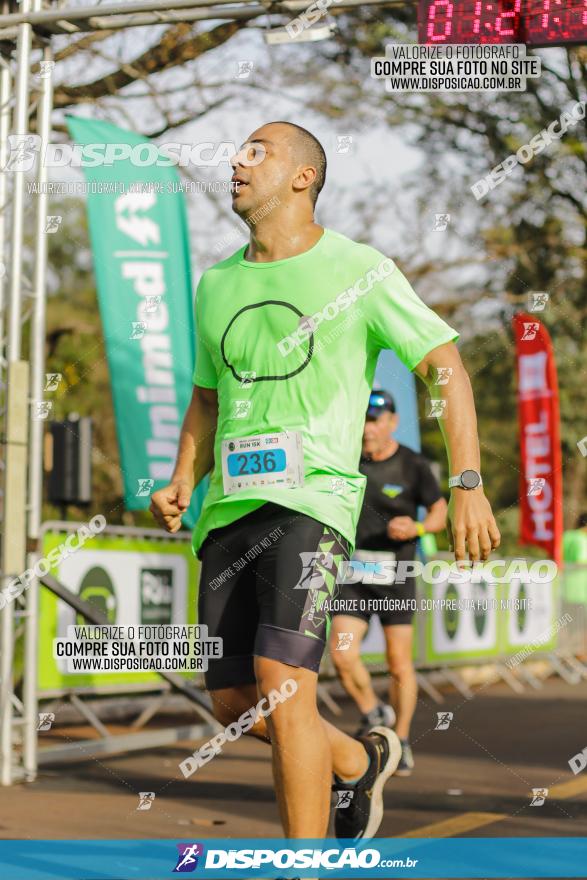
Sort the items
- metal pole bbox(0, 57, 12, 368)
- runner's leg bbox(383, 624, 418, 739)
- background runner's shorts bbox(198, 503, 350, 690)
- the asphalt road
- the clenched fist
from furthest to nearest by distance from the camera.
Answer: runner's leg bbox(383, 624, 418, 739)
metal pole bbox(0, 57, 12, 368)
the asphalt road
the clenched fist
background runner's shorts bbox(198, 503, 350, 690)

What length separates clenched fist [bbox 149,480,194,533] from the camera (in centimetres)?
388

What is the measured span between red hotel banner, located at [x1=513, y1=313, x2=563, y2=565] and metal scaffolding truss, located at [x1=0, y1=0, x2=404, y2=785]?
635 cm

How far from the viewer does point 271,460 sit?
11.8 feet

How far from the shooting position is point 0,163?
22.8ft

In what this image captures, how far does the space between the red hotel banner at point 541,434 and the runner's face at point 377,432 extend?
4.93 m

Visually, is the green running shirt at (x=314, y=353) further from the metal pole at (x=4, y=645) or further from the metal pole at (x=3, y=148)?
the metal pole at (x=3, y=148)

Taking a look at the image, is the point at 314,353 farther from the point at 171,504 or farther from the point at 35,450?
the point at 35,450

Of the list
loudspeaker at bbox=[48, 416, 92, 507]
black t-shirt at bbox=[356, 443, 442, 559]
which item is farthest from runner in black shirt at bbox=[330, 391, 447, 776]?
loudspeaker at bbox=[48, 416, 92, 507]

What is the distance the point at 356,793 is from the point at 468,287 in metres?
14.8

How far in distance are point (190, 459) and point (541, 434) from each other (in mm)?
9254

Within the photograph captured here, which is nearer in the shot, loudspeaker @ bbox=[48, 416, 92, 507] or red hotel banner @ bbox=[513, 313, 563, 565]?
loudspeaker @ bbox=[48, 416, 92, 507]

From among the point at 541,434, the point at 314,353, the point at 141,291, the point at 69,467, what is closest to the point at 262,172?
the point at 314,353

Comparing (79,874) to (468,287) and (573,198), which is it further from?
(468,287)

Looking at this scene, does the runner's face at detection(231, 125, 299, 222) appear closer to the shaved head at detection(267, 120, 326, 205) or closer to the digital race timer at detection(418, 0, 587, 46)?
the shaved head at detection(267, 120, 326, 205)
